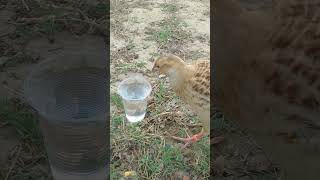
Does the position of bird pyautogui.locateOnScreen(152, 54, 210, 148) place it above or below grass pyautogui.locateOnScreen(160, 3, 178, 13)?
below

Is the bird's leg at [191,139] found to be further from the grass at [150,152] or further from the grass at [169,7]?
the grass at [169,7]

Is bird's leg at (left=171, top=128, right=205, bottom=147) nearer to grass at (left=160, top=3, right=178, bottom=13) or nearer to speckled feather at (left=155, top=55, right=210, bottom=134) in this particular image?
speckled feather at (left=155, top=55, right=210, bottom=134)

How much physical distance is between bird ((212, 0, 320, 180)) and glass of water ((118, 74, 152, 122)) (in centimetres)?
109

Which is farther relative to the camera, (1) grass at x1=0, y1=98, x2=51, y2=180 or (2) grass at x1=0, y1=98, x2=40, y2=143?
(2) grass at x1=0, y1=98, x2=40, y2=143

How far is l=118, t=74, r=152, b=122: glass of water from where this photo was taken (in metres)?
2.79

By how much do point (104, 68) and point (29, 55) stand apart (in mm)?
809

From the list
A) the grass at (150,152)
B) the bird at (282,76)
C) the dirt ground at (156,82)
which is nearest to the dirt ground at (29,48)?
the dirt ground at (156,82)

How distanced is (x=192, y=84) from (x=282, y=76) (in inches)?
44.1

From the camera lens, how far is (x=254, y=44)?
163cm

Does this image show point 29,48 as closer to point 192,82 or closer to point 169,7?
point 169,7

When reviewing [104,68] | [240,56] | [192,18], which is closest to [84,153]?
[104,68]

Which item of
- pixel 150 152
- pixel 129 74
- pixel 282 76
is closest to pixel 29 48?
pixel 129 74

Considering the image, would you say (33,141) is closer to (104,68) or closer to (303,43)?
(104,68)

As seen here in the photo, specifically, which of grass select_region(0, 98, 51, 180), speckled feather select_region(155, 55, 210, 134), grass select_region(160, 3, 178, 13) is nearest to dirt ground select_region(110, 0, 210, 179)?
grass select_region(160, 3, 178, 13)
